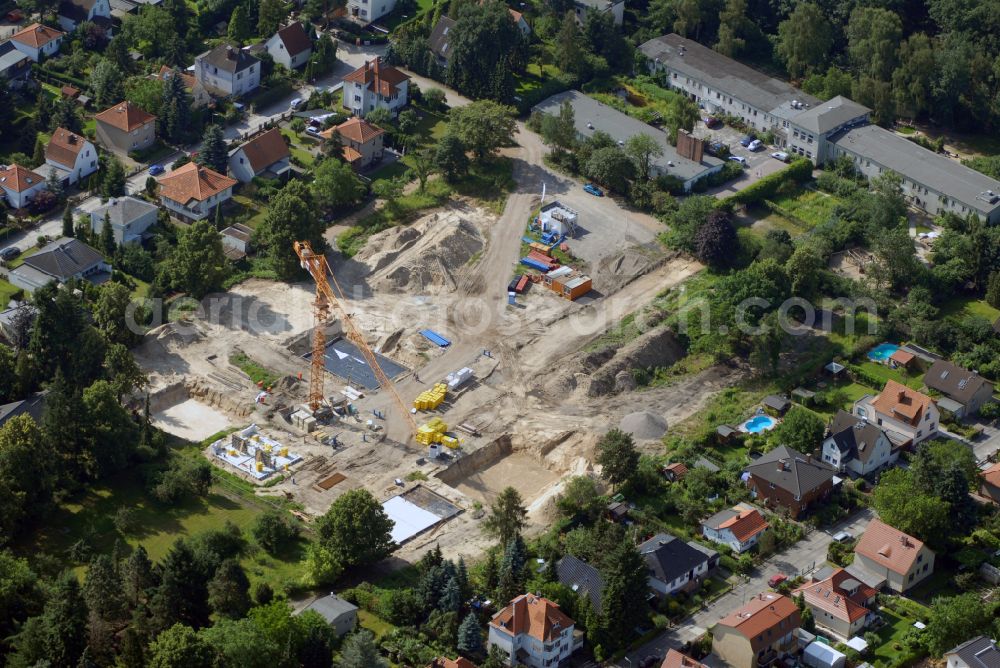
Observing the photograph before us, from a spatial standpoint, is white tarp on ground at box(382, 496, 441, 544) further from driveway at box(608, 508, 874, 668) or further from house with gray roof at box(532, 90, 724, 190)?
house with gray roof at box(532, 90, 724, 190)

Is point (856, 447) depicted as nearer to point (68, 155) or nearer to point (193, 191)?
point (193, 191)

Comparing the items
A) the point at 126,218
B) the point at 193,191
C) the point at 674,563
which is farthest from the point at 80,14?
the point at 674,563

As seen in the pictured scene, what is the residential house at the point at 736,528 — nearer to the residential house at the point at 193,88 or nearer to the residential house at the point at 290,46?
the residential house at the point at 193,88

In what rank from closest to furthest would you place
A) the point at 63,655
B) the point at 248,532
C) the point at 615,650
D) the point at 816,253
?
1. the point at 63,655
2. the point at 615,650
3. the point at 248,532
4. the point at 816,253

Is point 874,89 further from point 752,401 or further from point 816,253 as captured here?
point 752,401

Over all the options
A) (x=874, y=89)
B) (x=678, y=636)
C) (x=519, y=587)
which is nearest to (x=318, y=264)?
(x=519, y=587)

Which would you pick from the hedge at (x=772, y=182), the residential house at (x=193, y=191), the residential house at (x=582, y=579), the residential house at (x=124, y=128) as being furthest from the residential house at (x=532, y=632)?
the residential house at (x=124, y=128)

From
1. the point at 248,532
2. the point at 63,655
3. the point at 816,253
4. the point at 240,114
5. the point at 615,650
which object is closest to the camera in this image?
the point at 63,655

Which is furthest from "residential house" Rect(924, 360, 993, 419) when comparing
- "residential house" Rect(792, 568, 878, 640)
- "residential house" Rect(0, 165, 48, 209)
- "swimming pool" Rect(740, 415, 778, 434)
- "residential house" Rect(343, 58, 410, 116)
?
"residential house" Rect(0, 165, 48, 209)
